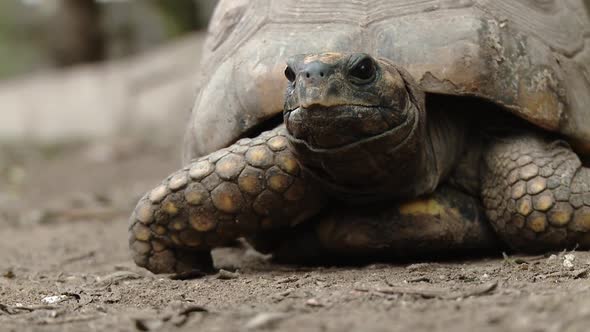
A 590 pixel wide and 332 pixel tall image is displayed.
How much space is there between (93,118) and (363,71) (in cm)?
1032

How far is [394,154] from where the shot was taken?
3.18 metres

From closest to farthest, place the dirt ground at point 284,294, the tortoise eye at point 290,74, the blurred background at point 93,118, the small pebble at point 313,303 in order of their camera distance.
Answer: the dirt ground at point 284,294 < the small pebble at point 313,303 < the tortoise eye at point 290,74 < the blurred background at point 93,118

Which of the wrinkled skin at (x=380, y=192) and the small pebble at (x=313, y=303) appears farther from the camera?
the wrinkled skin at (x=380, y=192)

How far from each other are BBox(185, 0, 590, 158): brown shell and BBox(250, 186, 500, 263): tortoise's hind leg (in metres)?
0.45

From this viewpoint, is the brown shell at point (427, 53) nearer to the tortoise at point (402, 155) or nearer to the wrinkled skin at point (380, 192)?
the tortoise at point (402, 155)

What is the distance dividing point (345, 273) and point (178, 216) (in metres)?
0.69

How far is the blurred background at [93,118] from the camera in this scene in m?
9.05

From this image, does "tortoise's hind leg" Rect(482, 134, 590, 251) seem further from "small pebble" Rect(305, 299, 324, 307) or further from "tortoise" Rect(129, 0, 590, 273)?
"small pebble" Rect(305, 299, 324, 307)

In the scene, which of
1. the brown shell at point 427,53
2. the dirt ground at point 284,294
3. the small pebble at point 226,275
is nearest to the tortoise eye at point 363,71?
the brown shell at point 427,53

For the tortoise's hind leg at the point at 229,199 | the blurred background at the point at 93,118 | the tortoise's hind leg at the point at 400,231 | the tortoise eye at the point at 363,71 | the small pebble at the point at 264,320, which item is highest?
the blurred background at the point at 93,118

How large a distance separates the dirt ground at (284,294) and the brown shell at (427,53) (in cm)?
62

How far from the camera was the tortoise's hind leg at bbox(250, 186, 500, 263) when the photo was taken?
3504 mm

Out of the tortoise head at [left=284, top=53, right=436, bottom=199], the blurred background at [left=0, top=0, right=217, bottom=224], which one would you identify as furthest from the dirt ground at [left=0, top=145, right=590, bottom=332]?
the blurred background at [left=0, top=0, right=217, bottom=224]

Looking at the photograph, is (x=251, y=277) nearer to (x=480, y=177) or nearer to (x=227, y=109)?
(x=227, y=109)
